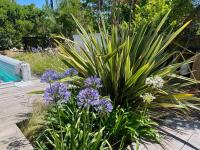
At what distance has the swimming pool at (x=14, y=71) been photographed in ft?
18.4

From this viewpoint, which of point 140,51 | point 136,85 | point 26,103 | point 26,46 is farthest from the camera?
point 26,46

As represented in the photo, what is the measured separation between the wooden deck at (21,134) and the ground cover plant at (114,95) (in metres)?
0.15

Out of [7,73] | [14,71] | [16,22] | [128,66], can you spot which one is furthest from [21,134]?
[16,22]

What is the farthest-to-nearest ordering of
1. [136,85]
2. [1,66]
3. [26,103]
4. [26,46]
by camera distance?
[26,46] → [1,66] → [26,103] → [136,85]

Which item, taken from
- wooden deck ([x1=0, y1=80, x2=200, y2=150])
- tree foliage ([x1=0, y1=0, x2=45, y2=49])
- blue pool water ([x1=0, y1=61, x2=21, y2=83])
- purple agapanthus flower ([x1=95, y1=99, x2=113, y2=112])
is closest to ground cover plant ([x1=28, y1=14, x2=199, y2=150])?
purple agapanthus flower ([x1=95, y1=99, x2=113, y2=112])

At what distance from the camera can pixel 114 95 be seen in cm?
312

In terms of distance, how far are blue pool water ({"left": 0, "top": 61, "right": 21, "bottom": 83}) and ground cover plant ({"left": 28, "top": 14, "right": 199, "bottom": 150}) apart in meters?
3.40

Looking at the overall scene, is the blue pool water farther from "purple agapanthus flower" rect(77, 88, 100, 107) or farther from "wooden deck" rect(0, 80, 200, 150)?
"purple agapanthus flower" rect(77, 88, 100, 107)

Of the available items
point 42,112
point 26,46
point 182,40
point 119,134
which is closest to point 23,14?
point 26,46

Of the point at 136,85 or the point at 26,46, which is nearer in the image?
the point at 136,85

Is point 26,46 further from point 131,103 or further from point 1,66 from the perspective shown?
point 131,103

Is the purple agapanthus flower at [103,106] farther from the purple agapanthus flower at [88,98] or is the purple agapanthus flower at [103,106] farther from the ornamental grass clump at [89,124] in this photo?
the purple agapanthus flower at [88,98]

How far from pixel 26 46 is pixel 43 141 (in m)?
11.7

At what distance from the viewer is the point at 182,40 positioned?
535cm
